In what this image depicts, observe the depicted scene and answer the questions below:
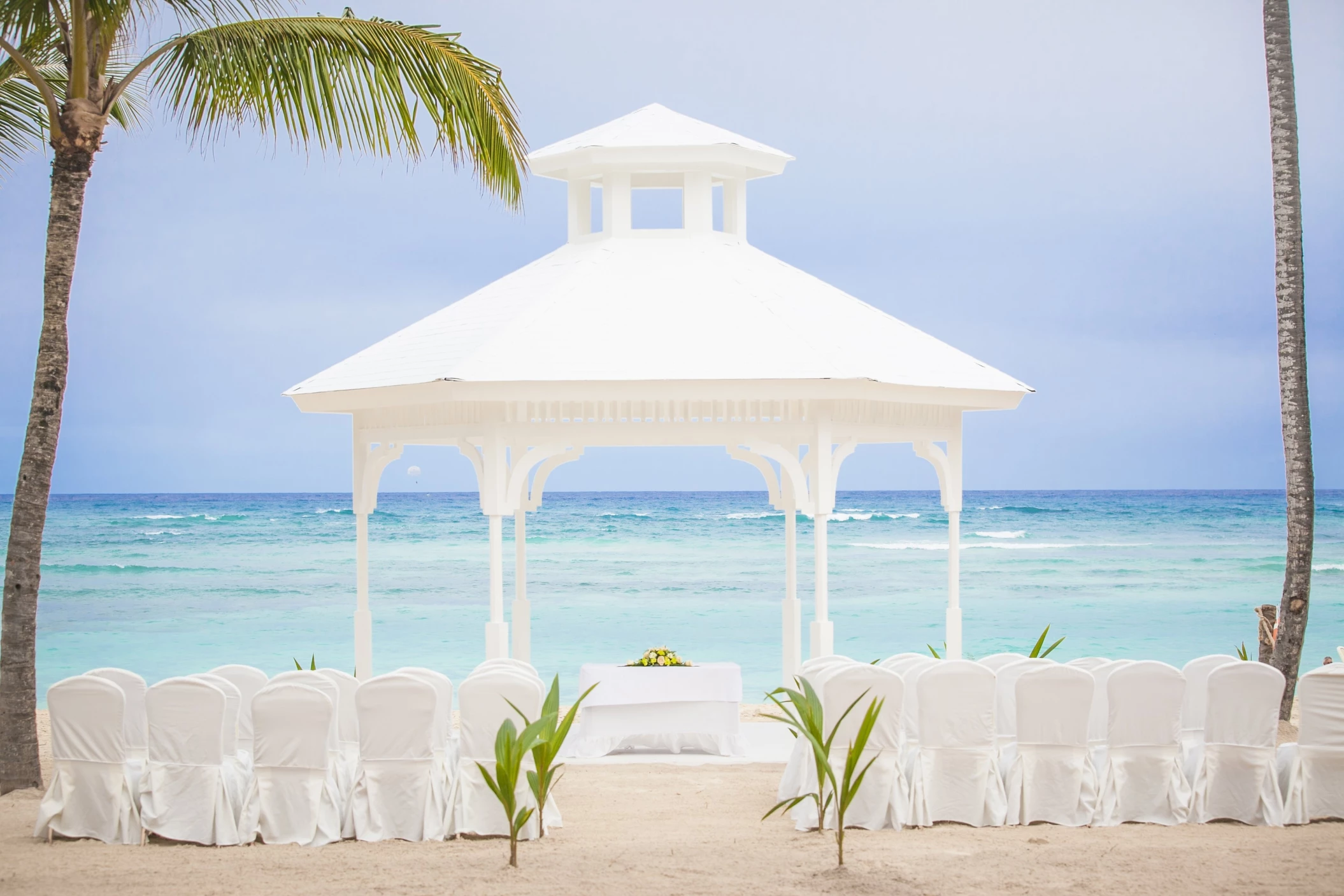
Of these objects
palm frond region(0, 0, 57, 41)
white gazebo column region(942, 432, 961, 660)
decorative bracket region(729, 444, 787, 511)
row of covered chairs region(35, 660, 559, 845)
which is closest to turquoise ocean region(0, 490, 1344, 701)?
decorative bracket region(729, 444, 787, 511)

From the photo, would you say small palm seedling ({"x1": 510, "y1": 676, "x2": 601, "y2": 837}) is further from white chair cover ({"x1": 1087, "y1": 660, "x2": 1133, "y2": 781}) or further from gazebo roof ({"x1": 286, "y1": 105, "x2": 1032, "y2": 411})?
white chair cover ({"x1": 1087, "y1": 660, "x2": 1133, "y2": 781})

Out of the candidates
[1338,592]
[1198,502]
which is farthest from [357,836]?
[1198,502]

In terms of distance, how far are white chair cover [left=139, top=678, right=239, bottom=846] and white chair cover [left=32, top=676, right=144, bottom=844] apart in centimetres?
13

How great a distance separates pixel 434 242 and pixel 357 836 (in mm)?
35351

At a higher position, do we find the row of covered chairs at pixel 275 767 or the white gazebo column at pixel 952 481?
the white gazebo column at pixel 952 481

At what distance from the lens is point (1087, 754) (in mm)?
7621

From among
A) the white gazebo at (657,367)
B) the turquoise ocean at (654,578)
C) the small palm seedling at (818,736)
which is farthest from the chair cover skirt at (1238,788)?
the turquoise ocean at (654,578)

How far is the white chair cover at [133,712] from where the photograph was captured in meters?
7.43

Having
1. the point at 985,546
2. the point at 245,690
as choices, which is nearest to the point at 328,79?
the point at 245,690

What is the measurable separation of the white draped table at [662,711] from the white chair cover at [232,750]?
275cm

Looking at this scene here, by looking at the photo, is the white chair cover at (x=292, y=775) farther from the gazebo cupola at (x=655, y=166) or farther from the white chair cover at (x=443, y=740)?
the gazebo cupola at (x=655, y=166)

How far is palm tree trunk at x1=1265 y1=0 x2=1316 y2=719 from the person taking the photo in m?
11.0

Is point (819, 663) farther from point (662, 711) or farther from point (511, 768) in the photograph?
point (511, 768)

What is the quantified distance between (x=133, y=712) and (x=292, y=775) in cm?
121
